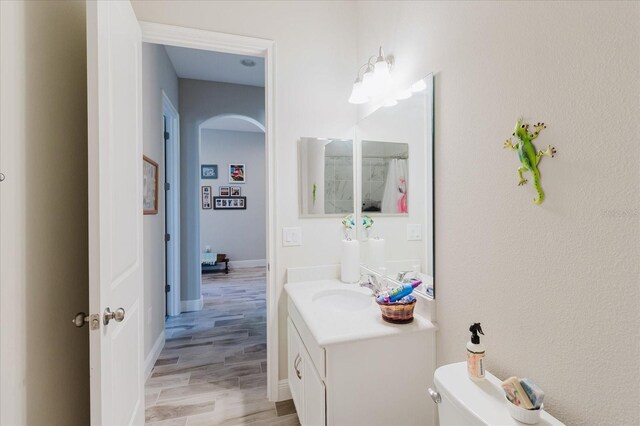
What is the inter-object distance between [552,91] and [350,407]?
1.27 meters

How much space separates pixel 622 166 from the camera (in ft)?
2.26

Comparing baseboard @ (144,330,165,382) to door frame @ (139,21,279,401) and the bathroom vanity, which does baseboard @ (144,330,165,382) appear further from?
the bathroom vanity

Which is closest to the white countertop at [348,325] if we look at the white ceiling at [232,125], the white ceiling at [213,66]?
the white ceiling at [213,66]

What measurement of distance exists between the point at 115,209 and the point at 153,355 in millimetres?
1834

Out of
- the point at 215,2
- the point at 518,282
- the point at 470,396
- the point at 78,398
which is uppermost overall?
the point at 215,2

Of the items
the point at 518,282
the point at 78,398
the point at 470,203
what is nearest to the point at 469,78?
the point at 470,203

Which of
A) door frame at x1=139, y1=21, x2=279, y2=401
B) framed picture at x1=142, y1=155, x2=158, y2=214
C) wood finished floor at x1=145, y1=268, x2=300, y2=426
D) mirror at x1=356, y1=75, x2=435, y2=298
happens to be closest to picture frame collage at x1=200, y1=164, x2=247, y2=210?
wood finished floor at x1=145, y1=268, x2=300, y2=426

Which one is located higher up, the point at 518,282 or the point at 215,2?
the point at 215,2

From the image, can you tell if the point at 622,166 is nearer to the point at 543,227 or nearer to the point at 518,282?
the point at 543,227

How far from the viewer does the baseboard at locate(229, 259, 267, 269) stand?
6289mm

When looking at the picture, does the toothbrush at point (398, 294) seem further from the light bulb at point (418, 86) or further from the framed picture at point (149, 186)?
the framed picture at point (149, 186)

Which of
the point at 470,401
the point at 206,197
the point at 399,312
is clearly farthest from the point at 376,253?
the point at 206,197

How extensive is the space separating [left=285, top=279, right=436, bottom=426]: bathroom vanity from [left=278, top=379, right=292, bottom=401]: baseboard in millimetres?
607

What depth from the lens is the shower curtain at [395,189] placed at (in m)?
1.62
